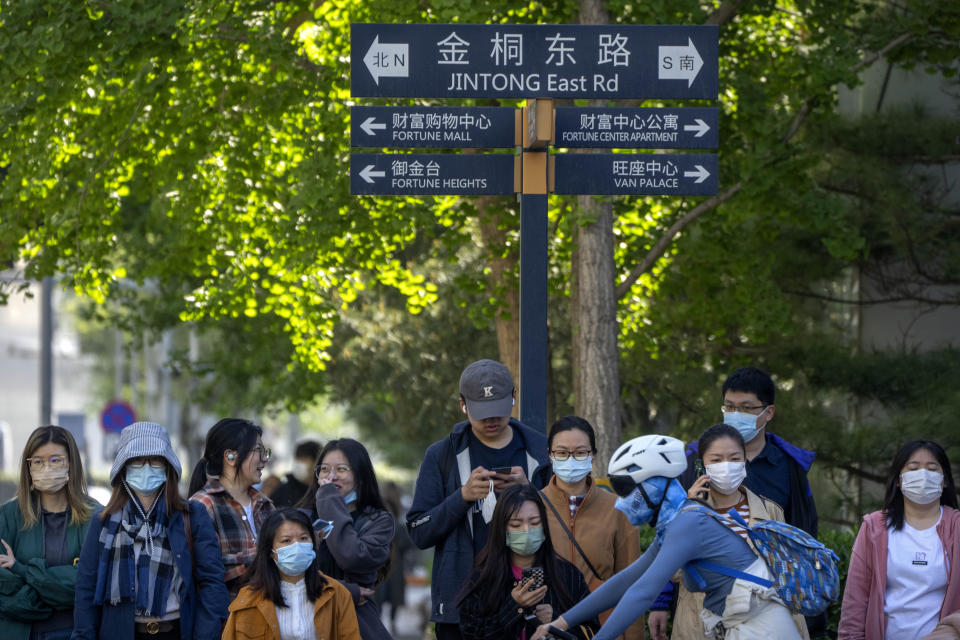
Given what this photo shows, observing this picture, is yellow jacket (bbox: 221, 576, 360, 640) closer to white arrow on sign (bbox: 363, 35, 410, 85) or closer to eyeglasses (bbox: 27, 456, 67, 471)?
eyeglasses (bbox: 27, 456, 67, 471)

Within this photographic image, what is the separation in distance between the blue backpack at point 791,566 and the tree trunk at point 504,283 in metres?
8.69

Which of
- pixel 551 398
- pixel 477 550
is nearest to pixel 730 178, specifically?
pixel 551 398

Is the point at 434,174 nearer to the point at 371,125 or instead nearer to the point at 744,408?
the point at 371,125

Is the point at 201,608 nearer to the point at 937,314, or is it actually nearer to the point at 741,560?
the point at 741,560

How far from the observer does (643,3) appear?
12.0m

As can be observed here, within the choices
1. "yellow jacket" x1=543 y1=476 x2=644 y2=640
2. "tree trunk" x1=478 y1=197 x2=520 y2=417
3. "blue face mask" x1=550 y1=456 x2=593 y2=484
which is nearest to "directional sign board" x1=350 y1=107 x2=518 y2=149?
"blue face mask" x1=550 y1=456 x2=593 y2=484

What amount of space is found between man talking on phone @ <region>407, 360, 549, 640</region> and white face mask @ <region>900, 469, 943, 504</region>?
1.61 metres

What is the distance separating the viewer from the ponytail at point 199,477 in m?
6.85

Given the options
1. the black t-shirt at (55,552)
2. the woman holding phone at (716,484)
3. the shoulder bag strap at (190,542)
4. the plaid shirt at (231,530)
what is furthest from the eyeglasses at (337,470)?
the woman holding phone at (716,484)

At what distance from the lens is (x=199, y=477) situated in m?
7.00

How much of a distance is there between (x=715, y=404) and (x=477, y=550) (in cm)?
601

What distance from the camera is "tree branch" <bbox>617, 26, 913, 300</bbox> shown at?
41.8 ft

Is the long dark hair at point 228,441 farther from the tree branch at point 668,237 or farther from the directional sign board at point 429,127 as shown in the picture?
the tree branch at point 668,237

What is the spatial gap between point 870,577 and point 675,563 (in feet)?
6.35
